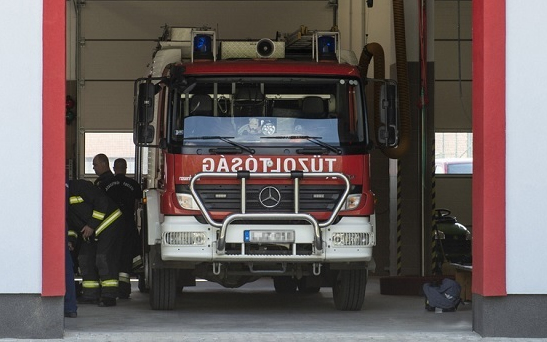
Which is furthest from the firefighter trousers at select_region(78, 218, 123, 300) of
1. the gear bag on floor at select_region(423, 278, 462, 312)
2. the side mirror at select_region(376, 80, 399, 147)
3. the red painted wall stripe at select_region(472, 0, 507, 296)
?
the red painted wall stripe at select_region(472, 0, 507, 296)

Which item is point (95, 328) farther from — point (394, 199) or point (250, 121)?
point (394, 199)

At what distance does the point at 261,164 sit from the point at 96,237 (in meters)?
2.67

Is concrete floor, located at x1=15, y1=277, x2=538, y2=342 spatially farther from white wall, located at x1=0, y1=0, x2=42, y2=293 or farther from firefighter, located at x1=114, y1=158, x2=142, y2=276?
white wall, located at x1=0, y1=0, x2=42, y2=293

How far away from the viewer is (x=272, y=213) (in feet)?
39.4

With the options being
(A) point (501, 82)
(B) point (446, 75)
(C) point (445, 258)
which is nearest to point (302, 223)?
(A) point (501, 82)

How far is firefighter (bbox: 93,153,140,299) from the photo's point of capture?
14.8 m

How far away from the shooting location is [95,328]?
37.0ft

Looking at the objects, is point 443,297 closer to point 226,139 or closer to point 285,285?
point 226,139

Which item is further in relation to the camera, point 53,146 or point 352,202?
point 352,202

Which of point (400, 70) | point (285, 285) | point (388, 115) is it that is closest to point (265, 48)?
point (388, 115)

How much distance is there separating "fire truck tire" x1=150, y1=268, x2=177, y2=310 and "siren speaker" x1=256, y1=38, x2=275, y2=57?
2.44 metres

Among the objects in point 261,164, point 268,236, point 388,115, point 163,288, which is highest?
point 388,115

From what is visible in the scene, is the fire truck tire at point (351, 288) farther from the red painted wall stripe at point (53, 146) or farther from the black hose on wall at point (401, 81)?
the black hose on wall at point (401, 81)

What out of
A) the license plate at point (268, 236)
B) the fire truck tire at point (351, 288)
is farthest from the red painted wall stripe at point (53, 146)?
the fire truck tire at point (351, 288)
